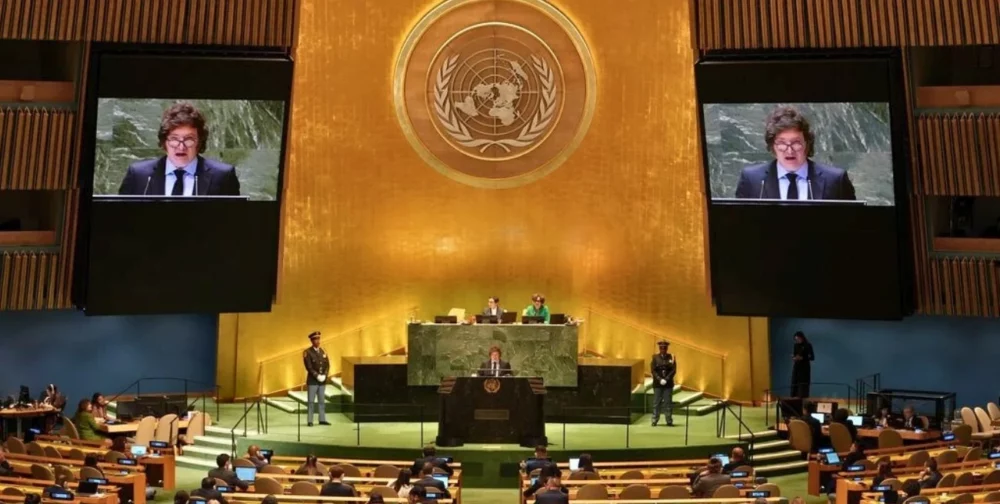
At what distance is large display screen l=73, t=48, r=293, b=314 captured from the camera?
20578mm

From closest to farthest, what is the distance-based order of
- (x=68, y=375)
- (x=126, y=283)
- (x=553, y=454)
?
(x=553, y=454), (x=126, y=283), (x=68, y=375)

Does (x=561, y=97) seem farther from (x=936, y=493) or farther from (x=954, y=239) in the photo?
(x=936, y=493)

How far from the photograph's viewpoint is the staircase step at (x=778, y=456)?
65.3 ft

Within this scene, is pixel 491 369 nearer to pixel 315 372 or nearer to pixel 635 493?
pixel 315 372

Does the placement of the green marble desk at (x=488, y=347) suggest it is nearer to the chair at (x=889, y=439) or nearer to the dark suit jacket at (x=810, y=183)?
the dark suit jacket at (x=810, y=183)

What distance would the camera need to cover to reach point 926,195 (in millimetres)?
21297

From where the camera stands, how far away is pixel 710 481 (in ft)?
50.8

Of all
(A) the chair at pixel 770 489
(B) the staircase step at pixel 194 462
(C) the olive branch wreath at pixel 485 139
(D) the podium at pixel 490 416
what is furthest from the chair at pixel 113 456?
(C) the olive branch wreath at pixel 485 139

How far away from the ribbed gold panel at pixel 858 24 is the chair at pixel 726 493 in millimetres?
8045

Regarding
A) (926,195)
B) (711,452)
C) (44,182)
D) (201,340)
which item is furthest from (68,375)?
(926,195)

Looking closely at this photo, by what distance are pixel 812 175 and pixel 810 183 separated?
4.5 inches

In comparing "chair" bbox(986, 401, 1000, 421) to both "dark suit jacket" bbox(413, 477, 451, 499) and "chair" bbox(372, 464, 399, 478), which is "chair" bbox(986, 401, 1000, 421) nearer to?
"chair" bbox(372, 464, 399, 478)

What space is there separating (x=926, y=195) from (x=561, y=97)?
19.7ft

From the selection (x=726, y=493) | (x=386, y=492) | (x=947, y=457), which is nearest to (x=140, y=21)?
(x=386, y=492)
